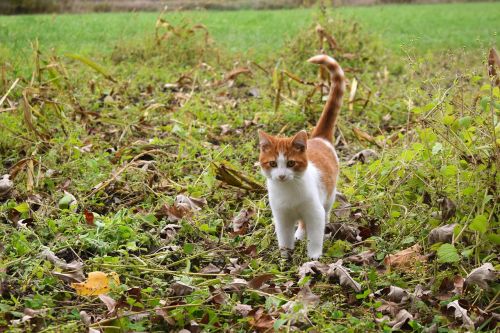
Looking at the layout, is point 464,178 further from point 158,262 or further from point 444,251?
point 158,262

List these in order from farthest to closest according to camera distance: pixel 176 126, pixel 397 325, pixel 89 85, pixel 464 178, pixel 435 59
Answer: pixel 435 59, pixel 89 85, pixel 176 126, pixel 464 178, pixel 397 325

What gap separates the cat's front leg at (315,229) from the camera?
3.81 metres

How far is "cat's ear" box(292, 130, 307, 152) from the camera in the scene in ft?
12.5

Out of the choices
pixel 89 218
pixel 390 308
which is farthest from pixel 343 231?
pixel 89 218

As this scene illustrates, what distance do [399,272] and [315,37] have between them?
5.69m

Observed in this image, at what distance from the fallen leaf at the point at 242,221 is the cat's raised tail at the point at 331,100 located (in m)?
0.64

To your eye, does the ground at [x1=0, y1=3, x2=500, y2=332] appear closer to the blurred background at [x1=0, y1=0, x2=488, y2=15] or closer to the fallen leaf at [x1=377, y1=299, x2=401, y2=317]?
the fallen leaf at [x1=377, y1=299, x2=401, y2=317]

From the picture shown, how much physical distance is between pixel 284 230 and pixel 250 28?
994cm

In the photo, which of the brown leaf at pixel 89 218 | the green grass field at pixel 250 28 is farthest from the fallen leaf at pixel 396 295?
the green grass field at pixel 250 28

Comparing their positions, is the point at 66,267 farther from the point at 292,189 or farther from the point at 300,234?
the point at 300,234

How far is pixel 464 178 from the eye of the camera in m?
3.74

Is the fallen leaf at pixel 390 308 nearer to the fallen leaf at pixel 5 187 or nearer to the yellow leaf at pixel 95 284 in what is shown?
the yellow leaf at pixel 95 284

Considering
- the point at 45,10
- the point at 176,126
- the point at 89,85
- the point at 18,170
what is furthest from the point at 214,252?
the point at 45,10

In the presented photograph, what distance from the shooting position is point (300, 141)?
12.6 ft
